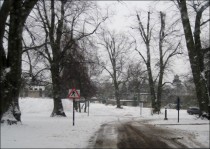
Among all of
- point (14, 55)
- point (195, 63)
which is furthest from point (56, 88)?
point (14, 55)

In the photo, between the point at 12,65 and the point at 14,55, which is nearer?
the point at 12,65

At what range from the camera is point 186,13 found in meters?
24.1

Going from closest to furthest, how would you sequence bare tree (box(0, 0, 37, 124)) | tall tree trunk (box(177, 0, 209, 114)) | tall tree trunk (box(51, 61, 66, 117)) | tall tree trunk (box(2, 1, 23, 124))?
bare tree (box(0, 0, 37, 124)), tall tree trunk (box(2, 1, 23, 124)), tall tree trunk (box(177, 0, 209, 114)), tall tree trunk (box(51, 61, 66, 117))

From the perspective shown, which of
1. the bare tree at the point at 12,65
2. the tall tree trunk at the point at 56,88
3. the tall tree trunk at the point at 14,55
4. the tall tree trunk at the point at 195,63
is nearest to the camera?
the bare tree at the point at 12,65

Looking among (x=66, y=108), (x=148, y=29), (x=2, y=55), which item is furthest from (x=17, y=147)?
(x=66, y=108)

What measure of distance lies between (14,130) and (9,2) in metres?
5.37

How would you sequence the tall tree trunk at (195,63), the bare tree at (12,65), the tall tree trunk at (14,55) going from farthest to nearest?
the tall tree trunk at (195,63) < the tall tree trunk at (14,55) < the bare tree at (12,65)

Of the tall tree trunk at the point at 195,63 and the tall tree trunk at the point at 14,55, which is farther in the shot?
the tall tree trunk at the point at 195,63

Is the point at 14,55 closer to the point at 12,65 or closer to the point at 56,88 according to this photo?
the point at 12,65

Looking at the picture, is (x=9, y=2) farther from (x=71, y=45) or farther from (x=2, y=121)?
(x=71, y=45)

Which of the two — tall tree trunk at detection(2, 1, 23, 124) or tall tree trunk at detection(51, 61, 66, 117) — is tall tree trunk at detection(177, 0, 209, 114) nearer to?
tall tree trunk at detection(51, 61, 66, 117)

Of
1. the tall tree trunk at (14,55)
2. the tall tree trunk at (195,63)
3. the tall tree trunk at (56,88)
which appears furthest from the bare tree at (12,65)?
the tall tree trunk at (56,88)

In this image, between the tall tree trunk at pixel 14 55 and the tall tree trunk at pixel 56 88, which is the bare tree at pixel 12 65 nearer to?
the tall tree trunk at pixel 14 55

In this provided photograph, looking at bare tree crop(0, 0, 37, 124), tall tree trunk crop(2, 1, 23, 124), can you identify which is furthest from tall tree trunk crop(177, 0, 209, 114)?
tall tree trunk crop(2, 1, 23, 124)
